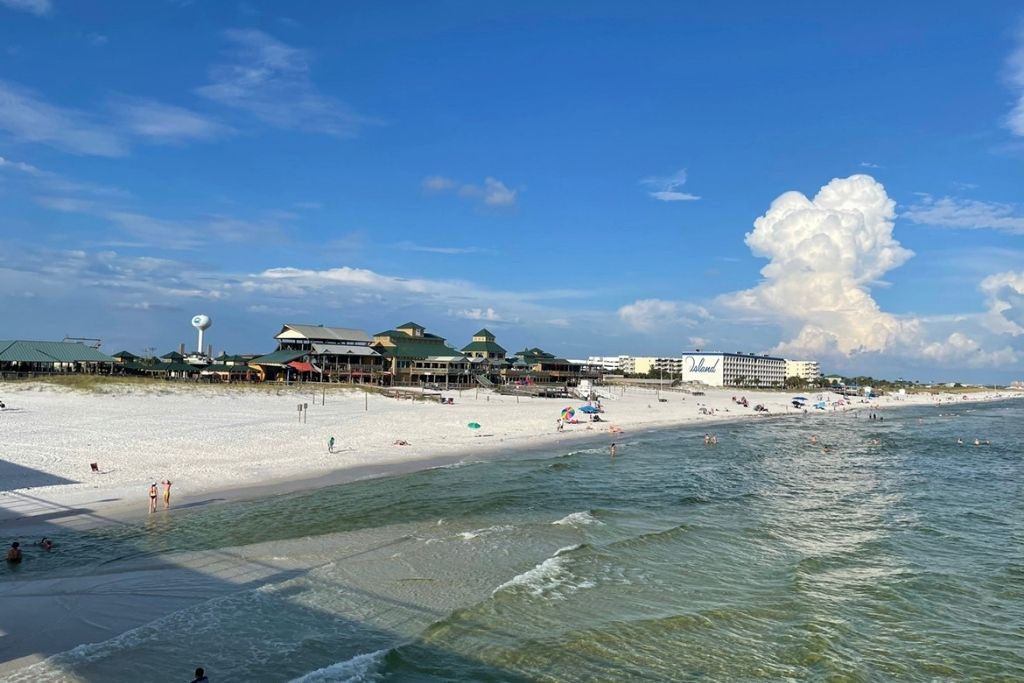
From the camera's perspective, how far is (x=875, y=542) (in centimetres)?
2408

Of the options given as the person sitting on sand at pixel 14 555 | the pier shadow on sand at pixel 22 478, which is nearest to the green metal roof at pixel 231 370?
the pier shadow on sand at pixel 22 478

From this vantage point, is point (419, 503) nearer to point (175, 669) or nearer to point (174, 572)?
point (174, 572)

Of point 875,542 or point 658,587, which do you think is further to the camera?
point 875,542

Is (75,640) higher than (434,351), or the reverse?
(434,351)

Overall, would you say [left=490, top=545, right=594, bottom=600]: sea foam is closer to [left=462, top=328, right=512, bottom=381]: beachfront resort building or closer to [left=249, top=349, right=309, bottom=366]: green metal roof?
[left=249, top=349, right=309, bottom=366]: green metal roof

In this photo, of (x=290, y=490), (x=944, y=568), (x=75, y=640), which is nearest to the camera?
(x=75, y=640)

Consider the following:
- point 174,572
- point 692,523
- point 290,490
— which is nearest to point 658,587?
point 692,523

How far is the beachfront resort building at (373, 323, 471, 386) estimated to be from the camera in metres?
100

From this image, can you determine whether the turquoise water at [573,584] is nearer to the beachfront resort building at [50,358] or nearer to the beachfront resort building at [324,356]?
the beachfront resort building at [324,356]

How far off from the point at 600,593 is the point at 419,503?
11.6 metres

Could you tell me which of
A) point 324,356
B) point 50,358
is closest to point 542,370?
point 324,356

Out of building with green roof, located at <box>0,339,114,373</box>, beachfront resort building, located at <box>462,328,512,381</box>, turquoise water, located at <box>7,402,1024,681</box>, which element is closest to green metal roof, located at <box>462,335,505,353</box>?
beachfront resort building, located at <box>462,328,512,381</box>

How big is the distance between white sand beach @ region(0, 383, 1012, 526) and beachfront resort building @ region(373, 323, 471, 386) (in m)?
20.7

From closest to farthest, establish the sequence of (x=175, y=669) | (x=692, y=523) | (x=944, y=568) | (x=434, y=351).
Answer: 1. (x=175, y=669)
2. (x=944, y=568)
3. (x=692, y=523)
4. (x=434, y=351)
